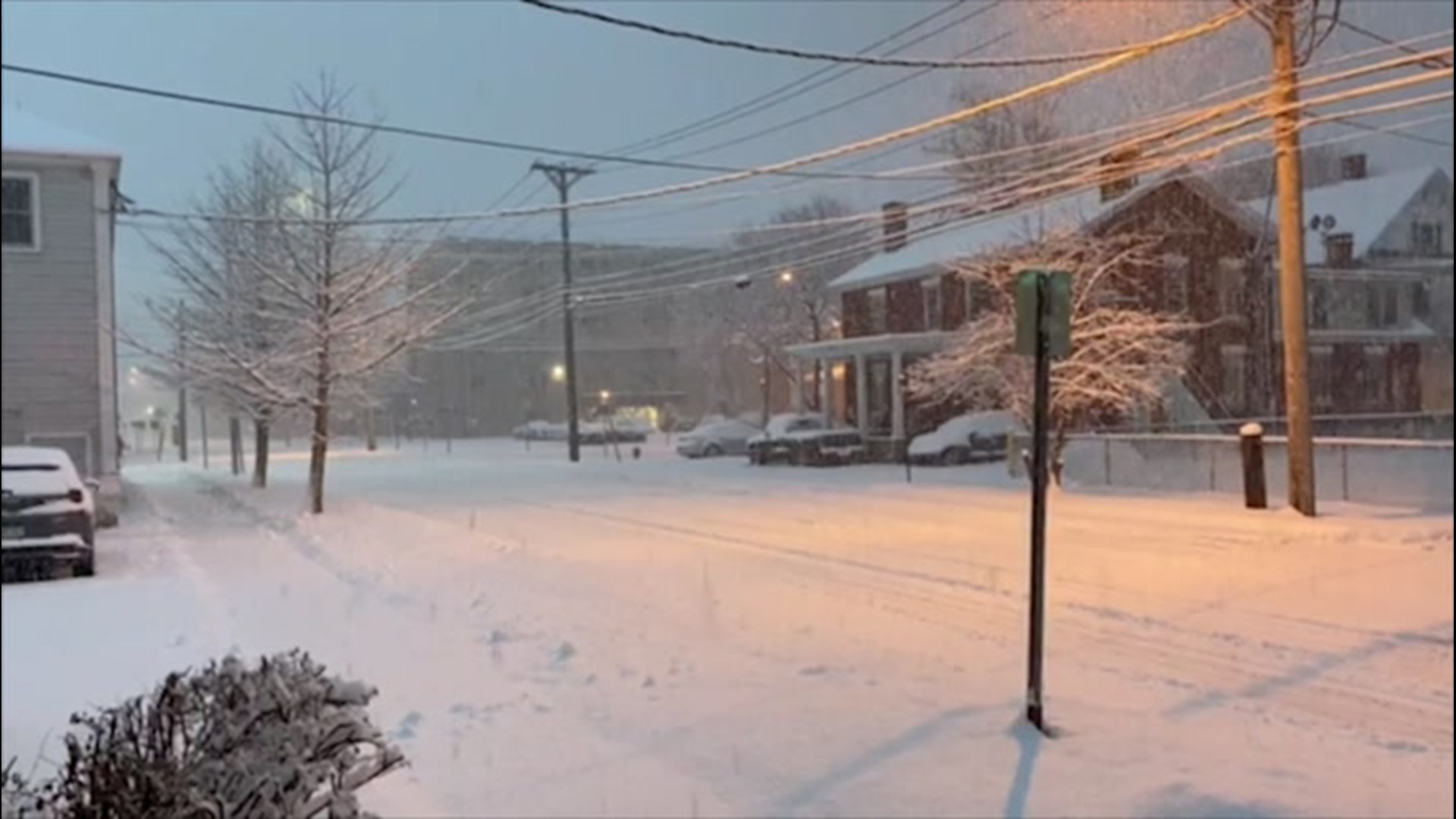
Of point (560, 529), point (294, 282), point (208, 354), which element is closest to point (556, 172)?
point (294, 282)

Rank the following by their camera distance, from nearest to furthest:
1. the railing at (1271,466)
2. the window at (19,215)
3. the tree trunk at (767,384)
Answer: the window at (19,215)
the railing at (1271,466)
the tree trunk at (767,384)

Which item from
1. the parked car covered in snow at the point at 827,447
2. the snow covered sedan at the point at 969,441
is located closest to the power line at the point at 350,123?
the parked car covered in snow at the point at 827,447

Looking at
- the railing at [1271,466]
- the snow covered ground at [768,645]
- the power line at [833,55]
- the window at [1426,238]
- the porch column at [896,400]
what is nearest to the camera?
the window at [1426,238]

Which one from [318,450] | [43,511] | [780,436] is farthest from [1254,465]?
[43,511]

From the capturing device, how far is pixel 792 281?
2.31 metres

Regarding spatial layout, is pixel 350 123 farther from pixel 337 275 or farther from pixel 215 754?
pixel 215 754

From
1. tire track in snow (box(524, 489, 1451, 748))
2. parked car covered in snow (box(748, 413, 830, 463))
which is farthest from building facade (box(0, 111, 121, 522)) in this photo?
tire track in snow (box(524, 489, 1451, 748))

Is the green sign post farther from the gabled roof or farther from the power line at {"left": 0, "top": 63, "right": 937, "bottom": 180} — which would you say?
the power line at {"left": 0, "top": 63, "right": 937, "bottom": 180}

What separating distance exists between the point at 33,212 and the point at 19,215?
2cm

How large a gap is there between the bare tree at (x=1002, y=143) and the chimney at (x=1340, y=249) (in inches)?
43.2

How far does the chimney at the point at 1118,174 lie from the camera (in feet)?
8.50

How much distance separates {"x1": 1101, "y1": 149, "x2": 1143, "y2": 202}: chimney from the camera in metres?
2.59

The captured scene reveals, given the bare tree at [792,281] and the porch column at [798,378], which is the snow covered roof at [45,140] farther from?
the porch column at [798,378]

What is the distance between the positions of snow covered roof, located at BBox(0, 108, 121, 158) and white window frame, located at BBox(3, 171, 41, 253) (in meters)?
0.02
